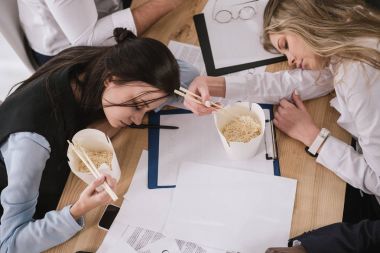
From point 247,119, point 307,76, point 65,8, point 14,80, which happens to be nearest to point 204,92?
point 247,119

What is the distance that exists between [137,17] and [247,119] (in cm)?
65

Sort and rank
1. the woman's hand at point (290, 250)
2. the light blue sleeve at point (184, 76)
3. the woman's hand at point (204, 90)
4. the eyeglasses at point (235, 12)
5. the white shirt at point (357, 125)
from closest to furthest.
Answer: the woman's hand at point (290, 250) → the white shirt at point (357, 125) → the woman's hand at point (204, 90) → the light blue sleeve at point (184, 76) → the eyeglasses at point (235, 12)

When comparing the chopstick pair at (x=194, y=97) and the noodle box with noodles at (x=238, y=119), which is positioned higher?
the chopstick pair at (x=194, y=97)

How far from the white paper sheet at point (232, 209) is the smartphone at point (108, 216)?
6.2 inches

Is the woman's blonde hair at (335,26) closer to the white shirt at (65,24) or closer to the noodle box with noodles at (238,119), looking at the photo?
the noodle box with noodles at (238,119)

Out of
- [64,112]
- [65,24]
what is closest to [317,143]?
[64,112]

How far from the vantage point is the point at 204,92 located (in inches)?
46.8

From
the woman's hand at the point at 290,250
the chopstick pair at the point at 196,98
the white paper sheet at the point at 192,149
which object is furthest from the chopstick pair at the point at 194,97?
the woman's hand at the point at 290,250

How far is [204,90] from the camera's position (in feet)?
3.94

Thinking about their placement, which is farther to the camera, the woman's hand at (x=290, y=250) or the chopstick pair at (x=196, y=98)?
the chopstick pair at (x=196, y=98)

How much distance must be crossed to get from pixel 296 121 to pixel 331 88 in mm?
198

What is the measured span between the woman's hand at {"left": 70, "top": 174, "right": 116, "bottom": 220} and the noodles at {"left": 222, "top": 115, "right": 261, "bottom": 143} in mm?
359

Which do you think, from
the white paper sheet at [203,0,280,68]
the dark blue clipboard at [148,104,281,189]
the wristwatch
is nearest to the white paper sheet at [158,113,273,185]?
the dark blue clipboard at [148,104,281,189]

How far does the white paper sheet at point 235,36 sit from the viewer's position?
1366mm
